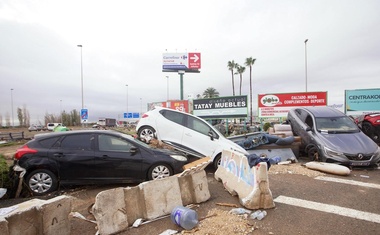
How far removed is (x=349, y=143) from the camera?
24.4 ft

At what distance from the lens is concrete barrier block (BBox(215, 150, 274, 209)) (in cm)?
407

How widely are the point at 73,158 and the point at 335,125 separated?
909cm

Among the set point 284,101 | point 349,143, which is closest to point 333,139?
point 349,143

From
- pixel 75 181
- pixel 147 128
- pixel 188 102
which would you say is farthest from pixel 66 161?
pixel 188 102

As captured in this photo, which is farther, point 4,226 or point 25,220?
point 25,220

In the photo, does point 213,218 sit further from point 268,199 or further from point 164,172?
point 164,172

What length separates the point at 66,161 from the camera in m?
5.16

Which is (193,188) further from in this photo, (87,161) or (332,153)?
(332,153)

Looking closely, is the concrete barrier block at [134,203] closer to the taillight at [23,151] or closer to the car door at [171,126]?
the taillight at [23,151]

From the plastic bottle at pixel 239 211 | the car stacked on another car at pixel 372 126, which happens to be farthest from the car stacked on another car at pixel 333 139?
the plastic bottle at pixel 239 211

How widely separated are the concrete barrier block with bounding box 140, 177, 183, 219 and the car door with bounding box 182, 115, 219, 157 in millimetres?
3203

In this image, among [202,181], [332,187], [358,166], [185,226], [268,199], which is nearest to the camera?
[185,226]

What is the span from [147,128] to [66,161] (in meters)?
3.11

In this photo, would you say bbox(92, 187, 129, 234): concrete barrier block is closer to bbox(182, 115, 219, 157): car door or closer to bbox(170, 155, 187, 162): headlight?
bbox(170, 155, 187, 162): headlight
